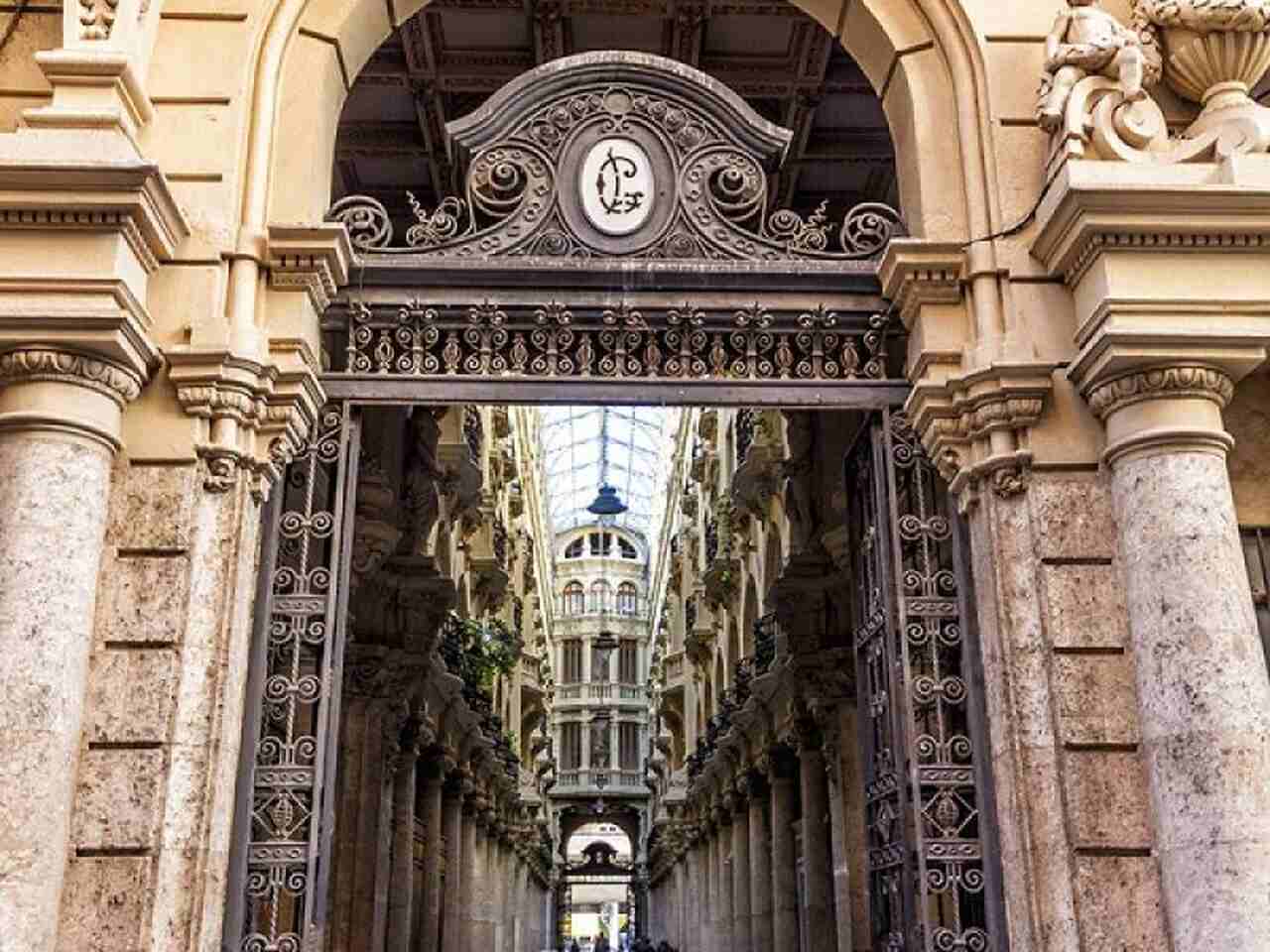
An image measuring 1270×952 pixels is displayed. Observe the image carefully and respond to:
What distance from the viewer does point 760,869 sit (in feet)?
74.6

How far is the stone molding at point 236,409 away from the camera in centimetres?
707

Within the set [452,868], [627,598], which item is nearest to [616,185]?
[452,868]

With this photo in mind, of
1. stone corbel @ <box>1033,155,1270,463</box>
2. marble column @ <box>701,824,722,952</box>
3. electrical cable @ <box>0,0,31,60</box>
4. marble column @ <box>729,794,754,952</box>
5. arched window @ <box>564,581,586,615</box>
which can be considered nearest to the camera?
stone corbel @ <box>1033,155,1270,463</box>

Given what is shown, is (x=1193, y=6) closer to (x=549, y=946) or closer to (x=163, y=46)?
(x=163, y=46)

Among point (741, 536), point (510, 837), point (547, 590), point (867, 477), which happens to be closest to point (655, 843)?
point (547, 590)

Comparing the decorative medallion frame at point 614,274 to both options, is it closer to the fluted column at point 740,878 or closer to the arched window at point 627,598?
the fluted column at point 740,878

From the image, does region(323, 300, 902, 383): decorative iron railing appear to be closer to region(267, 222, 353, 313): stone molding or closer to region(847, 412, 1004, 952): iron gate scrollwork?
region(267, 222, 353, 313): stone molding

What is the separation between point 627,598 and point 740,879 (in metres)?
43.9

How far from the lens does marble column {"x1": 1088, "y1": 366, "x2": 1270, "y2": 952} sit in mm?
6086

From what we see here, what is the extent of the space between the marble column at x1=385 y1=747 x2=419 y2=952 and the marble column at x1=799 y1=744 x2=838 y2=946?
5356 mm

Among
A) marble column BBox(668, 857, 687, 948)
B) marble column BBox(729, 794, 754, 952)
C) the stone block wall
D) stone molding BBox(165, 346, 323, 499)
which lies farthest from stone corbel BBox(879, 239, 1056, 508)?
marble column BBox(668, 857, 687, 948)

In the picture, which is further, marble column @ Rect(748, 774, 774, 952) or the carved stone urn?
marble column @ Rect(748, 774, 774, 952)

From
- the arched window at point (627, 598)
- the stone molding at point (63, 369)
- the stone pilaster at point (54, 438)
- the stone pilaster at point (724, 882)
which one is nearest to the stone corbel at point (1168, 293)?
the stone pilaster at point (54, 438)

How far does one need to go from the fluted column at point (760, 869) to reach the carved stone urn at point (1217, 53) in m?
16.2
